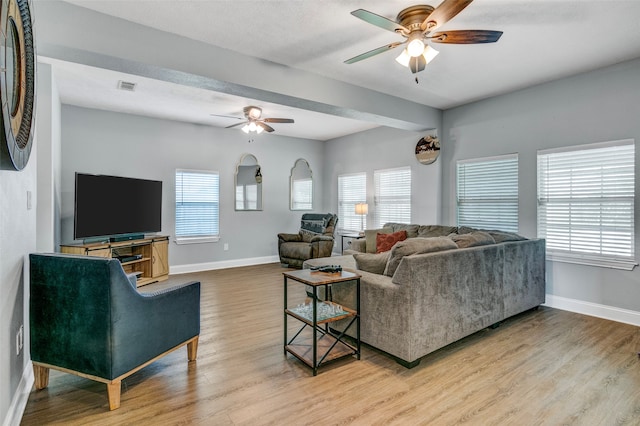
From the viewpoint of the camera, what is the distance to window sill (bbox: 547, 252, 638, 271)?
3561 mm

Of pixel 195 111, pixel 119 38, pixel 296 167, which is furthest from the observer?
pixel 296 167

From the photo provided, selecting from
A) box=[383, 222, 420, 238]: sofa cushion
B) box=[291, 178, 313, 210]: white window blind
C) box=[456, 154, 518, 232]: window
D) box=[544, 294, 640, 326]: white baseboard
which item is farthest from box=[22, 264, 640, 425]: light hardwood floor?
box=[291, 178, 313, 210]: white window blind

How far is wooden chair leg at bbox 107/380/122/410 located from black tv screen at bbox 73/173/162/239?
9.83ft

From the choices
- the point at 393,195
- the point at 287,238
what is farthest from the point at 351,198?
the point at 287,238

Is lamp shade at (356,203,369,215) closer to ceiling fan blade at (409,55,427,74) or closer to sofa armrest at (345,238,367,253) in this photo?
sofa armrest at (345,238,367,253)

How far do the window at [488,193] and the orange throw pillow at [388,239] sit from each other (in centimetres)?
102

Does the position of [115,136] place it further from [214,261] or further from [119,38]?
[119,38]

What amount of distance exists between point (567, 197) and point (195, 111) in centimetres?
540

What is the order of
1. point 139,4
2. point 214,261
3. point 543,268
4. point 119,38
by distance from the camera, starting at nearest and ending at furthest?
point 139,4, point 119,38, point 543,268, point 214,261

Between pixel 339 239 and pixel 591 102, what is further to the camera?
pixel 339 239

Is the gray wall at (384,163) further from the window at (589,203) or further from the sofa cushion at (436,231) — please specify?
the window at (589,203)

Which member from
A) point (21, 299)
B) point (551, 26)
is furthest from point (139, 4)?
point (551, 26)

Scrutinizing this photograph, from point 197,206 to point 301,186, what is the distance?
2.42 meters

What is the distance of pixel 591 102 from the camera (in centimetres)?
379
